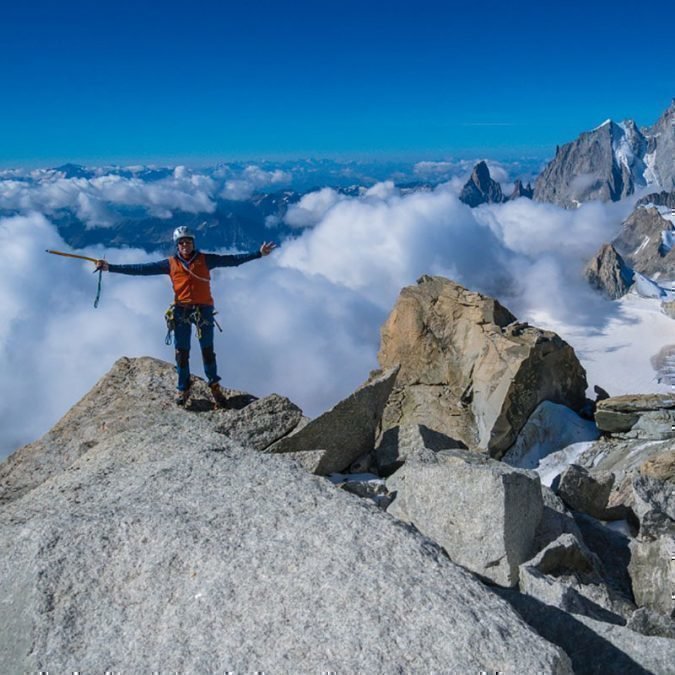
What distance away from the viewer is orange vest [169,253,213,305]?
15.3m

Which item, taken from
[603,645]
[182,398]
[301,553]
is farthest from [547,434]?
[301,553]

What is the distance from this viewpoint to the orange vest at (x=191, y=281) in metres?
15.3

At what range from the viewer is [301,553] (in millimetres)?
7414

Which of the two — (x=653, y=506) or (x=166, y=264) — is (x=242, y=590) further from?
(x=653, y=506)

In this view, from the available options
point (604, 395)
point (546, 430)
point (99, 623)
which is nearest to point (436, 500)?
point (99, 623)

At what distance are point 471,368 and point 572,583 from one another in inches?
934

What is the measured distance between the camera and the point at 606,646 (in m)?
7.37

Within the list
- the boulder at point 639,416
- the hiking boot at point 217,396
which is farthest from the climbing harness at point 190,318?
the boulder at point 639,416

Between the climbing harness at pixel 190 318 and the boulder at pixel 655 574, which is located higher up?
the climbing harness at pixel 190 318

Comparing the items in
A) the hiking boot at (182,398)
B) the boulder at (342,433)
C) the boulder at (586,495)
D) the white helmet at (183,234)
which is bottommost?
the boulder at (586,495)

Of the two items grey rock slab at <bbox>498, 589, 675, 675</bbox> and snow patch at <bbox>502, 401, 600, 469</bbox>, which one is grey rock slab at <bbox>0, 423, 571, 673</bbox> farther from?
snow patch at <bbox>502, 401, 600, 469</bbox>

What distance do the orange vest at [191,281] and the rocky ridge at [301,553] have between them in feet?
8.27

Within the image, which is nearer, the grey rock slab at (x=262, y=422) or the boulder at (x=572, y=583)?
the boulder at (x=572, y=583)

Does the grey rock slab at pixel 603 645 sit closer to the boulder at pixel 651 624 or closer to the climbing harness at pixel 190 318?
the boulder at pixel 651 624
